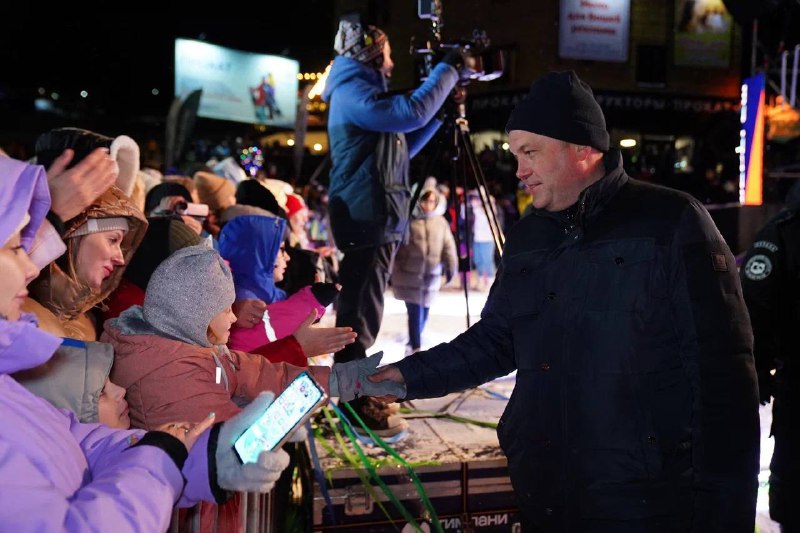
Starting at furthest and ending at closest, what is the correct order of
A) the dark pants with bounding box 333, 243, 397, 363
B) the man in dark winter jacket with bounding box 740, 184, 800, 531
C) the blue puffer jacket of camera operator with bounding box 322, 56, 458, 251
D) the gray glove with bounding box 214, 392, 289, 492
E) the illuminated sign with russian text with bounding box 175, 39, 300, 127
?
the illuminated sign with russian text with bounding box 175, 39, 300, 127 → the dark pants with bounding box 333, 243, 397, 363 → the blue puffer jacket of camera operator with bounding box 322, 56, 458, 251 → the man in dark winter jacket with bounding box 740, 184, 800, 531 → the gray glove with bounding box 214, 392, 289, 492

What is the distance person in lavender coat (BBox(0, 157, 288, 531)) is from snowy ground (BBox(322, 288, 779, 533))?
6.82 feet

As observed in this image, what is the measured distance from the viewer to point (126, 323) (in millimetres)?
2188

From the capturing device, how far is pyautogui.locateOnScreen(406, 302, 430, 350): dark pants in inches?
263

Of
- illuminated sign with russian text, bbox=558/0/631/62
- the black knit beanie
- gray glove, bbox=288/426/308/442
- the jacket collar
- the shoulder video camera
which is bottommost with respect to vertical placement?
gray glove, bbox=288/426/308/442

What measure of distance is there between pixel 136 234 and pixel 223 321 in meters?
0.68

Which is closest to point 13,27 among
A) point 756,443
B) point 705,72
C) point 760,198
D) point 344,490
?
point 760,198

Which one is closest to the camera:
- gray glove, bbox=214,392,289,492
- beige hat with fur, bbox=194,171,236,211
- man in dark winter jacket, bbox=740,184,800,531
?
gray glove, bbox=214,392,289,492

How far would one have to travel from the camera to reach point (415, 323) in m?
6.77

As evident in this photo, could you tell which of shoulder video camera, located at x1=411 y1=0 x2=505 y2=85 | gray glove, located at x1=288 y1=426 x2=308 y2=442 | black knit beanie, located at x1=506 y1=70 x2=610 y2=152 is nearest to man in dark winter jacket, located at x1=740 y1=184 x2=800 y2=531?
black knit beanie, located at x1=506 y1=70 x2=610 y2=152

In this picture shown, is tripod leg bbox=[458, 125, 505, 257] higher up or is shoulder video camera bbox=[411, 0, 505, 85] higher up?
shoulder video camera bbox=[411, 0, 505, 85]

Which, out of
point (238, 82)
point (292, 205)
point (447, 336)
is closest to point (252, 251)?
point (292, 205)

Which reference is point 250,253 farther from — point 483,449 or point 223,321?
point 483,449

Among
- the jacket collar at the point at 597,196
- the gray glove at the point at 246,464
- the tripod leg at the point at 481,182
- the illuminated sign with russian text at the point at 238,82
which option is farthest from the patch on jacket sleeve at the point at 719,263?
the illuminated sign with russian text at the point at 238,82

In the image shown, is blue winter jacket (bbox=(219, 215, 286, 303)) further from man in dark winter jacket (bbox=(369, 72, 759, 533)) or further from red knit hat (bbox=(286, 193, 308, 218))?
red knit hat (bbox=(286, 193, 308, 218))
